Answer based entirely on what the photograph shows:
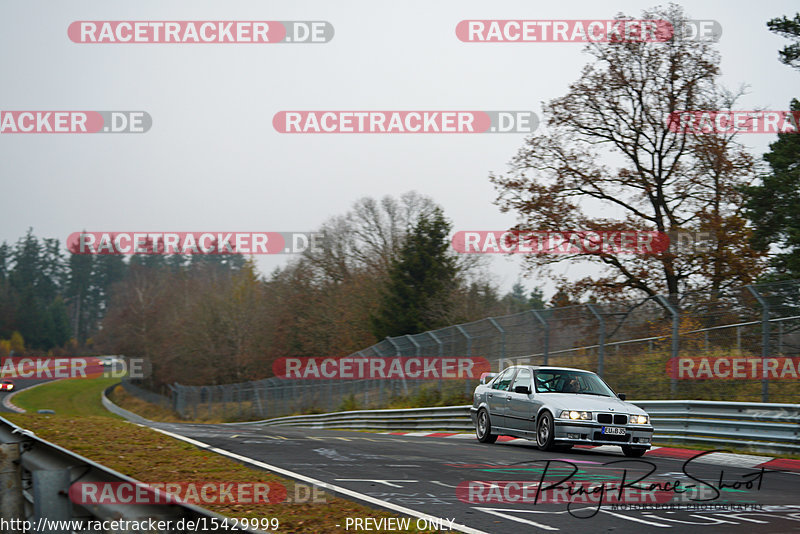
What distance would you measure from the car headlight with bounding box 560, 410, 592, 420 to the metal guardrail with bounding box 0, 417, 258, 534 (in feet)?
29.4

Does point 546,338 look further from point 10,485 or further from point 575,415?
point 10,485

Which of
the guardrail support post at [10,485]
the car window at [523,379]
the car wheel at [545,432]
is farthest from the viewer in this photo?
the car window at [523,379]

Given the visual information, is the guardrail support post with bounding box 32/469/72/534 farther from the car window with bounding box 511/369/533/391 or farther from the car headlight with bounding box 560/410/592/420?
the car window with bounding box 511/369/533/391

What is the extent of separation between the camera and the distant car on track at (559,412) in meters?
13.2

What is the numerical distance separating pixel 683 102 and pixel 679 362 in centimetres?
1589

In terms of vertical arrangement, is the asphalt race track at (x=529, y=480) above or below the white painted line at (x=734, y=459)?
above

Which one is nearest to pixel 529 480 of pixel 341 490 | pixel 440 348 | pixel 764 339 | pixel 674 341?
pixel 341 490

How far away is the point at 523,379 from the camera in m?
15.1

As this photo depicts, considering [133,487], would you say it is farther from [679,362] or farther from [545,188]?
[545,188]

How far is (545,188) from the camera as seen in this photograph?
99.0 feet

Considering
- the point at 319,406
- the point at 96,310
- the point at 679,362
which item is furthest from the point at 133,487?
the point at 96,310

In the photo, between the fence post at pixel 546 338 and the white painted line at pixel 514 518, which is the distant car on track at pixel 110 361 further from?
the white painted line at pixel 514 518

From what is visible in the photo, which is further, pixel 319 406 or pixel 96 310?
pixel 96 310

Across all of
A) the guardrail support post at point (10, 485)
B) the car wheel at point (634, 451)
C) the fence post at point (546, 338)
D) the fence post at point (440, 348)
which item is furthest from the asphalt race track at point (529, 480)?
the fence post at point (440, 348)
